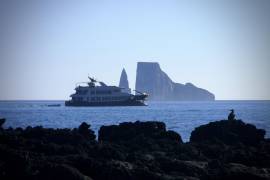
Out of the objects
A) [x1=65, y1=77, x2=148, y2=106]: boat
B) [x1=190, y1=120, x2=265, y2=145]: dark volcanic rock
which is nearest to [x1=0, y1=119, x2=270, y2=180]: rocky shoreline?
[x1=190, y1=120, x2=265, y2=145]: dark volcanic rock

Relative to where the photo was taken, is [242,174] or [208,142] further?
[208,142]

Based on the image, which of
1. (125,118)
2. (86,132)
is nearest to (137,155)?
(86,132)

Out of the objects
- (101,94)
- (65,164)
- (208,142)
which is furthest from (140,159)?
(101,94)

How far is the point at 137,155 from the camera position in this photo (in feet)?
46.2

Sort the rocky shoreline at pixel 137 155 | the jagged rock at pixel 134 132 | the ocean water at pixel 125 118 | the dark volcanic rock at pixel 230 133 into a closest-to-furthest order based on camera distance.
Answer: the rocky shoreline at pixel 137 155 < the jagged rock at pixel 134 132 < the dark volcanic rock at pixel 230 133 < the ocean water at pixel 125 118

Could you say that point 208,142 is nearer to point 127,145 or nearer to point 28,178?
point 127,145

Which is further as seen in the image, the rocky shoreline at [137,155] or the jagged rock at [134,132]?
the jagged rock at [134,132]

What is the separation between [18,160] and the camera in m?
11.8

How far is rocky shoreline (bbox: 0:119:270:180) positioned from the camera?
11.7 meters

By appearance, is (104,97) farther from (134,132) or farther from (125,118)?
(134,132)

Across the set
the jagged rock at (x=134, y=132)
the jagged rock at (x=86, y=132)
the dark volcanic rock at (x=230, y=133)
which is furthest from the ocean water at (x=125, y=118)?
the jagged rock at (x=86, y=132)

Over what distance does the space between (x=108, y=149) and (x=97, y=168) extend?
272cm

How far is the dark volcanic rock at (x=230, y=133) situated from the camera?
19.6m

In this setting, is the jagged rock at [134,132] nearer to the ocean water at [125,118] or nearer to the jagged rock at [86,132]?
the jagged rock at [86,132]
